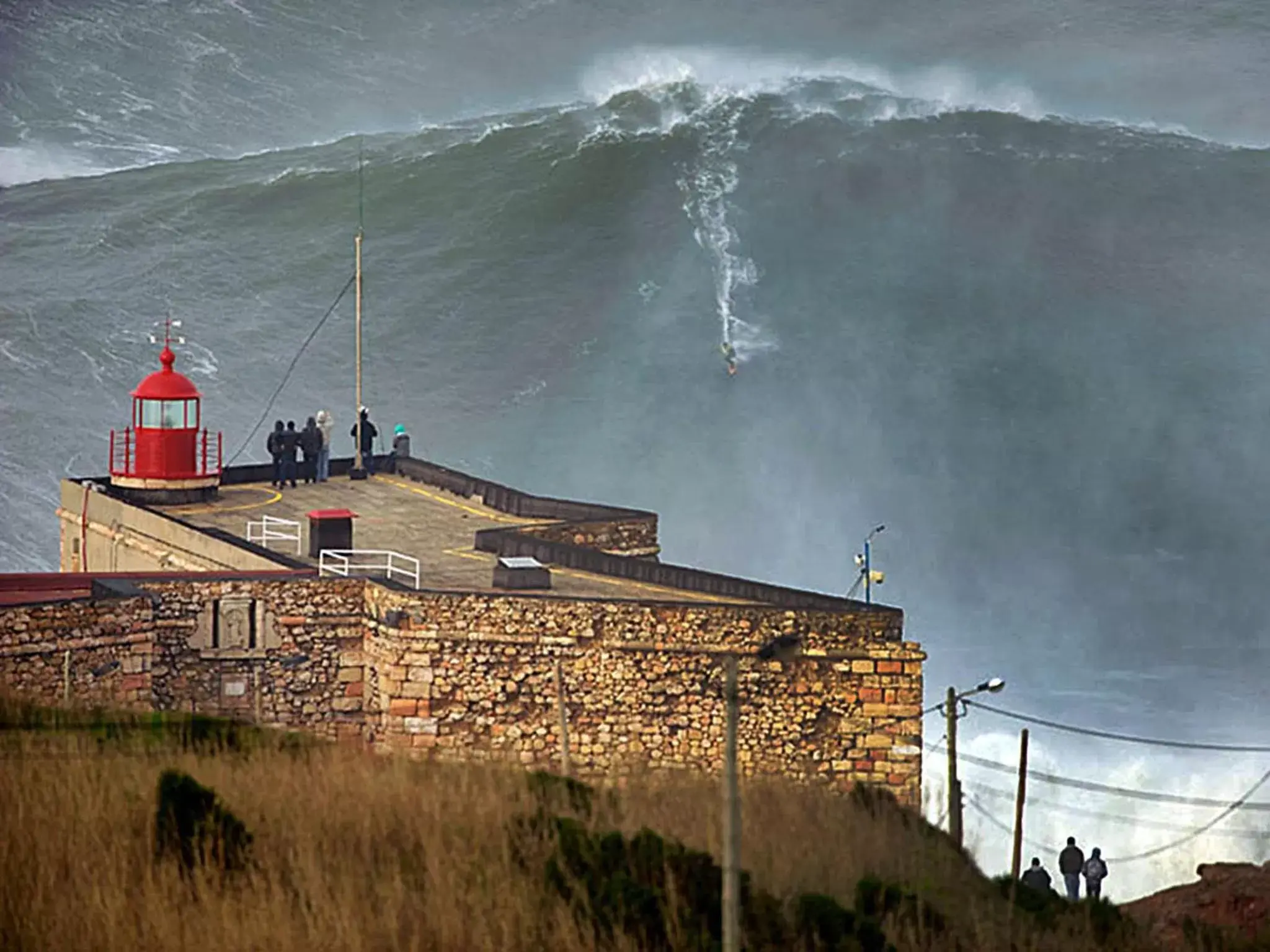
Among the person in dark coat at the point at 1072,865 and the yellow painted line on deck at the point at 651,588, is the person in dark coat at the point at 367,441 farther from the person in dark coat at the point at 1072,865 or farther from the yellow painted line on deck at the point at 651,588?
the person in dark coat at the point at 1072,865

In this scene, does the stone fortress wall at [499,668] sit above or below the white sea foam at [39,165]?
below

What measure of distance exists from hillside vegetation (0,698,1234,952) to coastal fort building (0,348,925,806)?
742 centimetres

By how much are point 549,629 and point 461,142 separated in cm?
9770

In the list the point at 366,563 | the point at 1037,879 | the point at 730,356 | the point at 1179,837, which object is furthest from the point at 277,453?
the point at 730,356

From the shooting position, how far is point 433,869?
1606 cm

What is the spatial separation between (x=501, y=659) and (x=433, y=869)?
13.6 meters

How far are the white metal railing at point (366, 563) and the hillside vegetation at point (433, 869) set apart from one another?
455 inches

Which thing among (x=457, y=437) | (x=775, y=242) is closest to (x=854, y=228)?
(x=775, y=242)

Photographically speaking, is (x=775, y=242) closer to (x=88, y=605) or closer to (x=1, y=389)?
(x=1, y=389)

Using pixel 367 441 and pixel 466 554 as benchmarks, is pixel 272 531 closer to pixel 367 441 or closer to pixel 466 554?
pixel 466 554

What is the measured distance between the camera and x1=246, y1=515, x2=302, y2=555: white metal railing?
1433 inches

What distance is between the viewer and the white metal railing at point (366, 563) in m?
32.5

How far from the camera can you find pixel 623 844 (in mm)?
16375

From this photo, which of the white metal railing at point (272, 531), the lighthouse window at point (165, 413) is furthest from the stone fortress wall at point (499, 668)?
the lighthouse window at point (165, 413)
